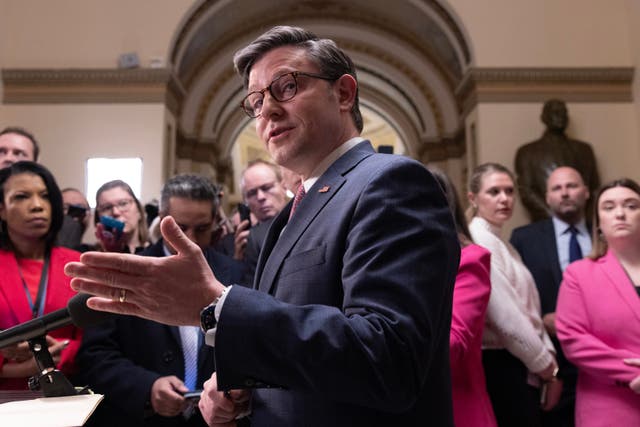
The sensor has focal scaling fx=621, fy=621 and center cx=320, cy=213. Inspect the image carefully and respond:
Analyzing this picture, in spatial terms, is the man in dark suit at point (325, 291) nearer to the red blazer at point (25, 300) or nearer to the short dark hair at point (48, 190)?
the red blazer at point (25, 300)

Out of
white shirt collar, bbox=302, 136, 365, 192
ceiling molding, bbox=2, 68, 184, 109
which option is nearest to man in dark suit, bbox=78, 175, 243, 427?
white shirt collar, bbox=302, 136, 365, 192

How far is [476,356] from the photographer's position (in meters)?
2.17

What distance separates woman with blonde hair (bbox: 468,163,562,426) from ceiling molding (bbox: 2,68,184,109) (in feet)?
18.5

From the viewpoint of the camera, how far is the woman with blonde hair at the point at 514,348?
2594 mm

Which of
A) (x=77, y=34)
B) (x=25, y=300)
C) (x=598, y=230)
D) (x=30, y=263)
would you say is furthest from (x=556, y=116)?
(x=25, y=300)

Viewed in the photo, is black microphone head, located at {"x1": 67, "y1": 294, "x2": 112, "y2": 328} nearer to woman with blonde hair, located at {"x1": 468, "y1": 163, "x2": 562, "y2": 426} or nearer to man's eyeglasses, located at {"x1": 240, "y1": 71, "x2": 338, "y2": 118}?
man's eyeglasses, located at {"x1": 240, "y1": 71, "x2": 338, "y2": 118}

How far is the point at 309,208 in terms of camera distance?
4.32 feet

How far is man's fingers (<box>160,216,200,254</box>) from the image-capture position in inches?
39.8

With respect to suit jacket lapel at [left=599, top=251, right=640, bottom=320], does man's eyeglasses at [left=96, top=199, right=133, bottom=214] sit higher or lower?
higher

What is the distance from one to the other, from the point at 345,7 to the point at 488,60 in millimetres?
3670

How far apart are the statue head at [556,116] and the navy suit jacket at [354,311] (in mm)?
6735

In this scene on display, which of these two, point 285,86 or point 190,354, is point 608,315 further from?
point 285,86

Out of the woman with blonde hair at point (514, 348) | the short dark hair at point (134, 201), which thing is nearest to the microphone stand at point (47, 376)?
the woman with blonde hair at point (514, 348)

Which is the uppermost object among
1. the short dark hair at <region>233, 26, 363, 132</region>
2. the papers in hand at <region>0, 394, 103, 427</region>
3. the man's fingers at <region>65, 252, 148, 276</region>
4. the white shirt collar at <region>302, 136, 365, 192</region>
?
the short dark hair at <region>233, 26, 363, 132</region>
